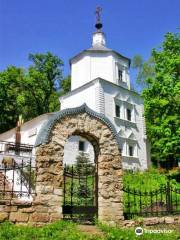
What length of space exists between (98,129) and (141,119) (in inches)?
935

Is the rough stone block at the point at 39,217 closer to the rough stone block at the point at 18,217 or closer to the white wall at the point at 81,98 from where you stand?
the rough stone block at the point at 18,217

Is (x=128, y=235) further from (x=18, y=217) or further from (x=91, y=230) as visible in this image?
(x=18, y=217)

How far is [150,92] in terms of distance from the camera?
22047 millimetres

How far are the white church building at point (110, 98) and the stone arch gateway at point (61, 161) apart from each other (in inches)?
728

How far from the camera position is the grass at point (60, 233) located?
7.38m

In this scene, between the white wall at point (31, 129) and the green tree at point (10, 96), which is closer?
the white wall at point (31, 129)

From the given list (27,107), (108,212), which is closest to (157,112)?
(108,212)

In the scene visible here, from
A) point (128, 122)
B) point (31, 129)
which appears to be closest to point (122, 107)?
point (128, 122)

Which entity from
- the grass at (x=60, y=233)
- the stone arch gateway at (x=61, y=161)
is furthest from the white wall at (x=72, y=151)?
the grass at (x=60, y=233)

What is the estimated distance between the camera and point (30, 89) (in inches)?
1590

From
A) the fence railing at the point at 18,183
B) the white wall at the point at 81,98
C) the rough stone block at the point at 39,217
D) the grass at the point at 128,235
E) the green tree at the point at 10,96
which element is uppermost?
the green tree at the point at 10,96

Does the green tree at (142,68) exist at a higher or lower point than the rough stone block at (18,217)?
higher

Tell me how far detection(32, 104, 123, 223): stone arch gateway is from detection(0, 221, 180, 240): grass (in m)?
0.58

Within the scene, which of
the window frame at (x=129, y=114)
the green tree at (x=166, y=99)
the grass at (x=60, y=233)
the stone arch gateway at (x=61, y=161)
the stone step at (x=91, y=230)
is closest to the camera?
the grass at (x=60, y=233)
